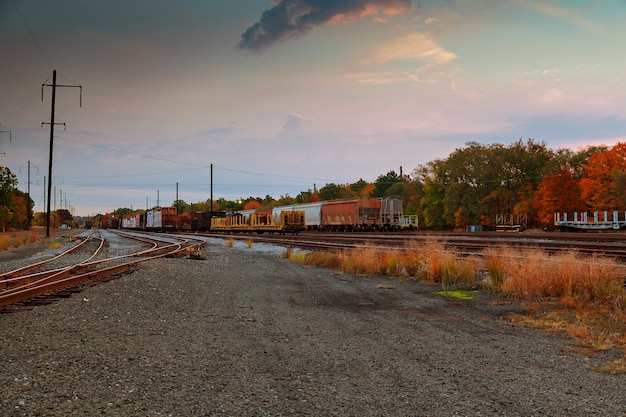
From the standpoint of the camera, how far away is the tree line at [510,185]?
54062 mm

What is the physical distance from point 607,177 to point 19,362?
59504 millimetres

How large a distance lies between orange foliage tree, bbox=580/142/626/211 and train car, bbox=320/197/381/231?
2262 centimetres

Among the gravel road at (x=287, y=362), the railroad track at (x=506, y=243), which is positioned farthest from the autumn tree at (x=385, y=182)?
the gravel road at (x=287, y=362)

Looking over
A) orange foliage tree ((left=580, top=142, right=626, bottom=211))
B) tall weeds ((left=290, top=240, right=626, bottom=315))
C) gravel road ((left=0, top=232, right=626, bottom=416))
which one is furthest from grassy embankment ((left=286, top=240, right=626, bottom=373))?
orange foliage tree ((left=580, top=142, right=626, bottom=211))

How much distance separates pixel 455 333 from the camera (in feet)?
24.1

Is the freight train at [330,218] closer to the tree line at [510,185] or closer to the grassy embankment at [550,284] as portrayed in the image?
the tree line at [510,185]

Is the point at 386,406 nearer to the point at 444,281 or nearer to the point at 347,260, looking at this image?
the point at 444,281

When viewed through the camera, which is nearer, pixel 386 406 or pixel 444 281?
pixel 386 406

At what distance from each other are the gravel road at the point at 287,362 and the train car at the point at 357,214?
145 feet

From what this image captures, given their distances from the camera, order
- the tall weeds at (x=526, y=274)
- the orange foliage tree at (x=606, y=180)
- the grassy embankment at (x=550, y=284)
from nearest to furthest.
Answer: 1. the grassy embankment at (x=550, y=284)
2. the tall weeds at (x=526, y=274)
3. the orange foliage tree at (x=606, y=180)

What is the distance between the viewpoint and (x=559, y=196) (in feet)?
191

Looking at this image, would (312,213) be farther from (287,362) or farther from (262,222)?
(287,362)

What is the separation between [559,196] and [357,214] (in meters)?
24.4

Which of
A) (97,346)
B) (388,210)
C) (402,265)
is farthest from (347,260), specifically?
(388,210)
